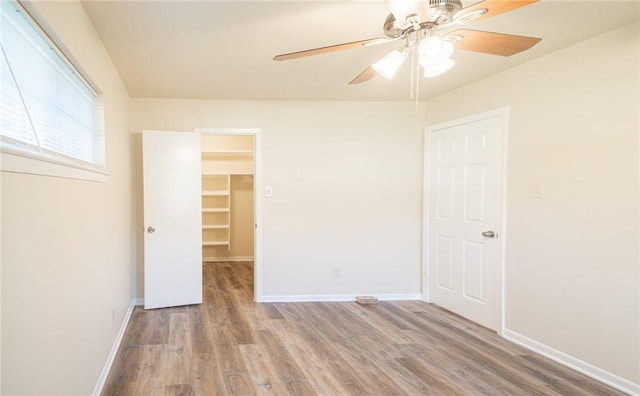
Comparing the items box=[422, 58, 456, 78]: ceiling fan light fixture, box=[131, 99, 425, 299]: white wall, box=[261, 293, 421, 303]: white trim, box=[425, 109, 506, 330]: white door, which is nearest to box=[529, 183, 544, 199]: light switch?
box=[425, 109, 506, 330]: white door

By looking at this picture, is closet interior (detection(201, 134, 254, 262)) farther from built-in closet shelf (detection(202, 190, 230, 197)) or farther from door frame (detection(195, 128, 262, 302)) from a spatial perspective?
door frame (detection(195, 128, 262, 302))

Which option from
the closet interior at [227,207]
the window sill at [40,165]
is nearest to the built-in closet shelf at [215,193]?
the closet interior at [227,207]

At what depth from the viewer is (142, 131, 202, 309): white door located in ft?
12.9

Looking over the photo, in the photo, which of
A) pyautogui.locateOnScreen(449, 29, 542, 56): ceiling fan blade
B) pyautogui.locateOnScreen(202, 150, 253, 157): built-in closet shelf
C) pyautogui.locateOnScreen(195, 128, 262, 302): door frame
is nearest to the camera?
pyautogui.locateOnScreen(449, 29, 542, 56): ceiling fan blade

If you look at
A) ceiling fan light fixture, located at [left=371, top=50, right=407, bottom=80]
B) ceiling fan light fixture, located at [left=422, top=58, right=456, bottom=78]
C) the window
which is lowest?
the window

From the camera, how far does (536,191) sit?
9.71ft

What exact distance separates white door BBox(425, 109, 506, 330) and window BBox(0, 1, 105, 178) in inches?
128

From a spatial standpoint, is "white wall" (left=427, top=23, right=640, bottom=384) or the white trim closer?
"white wall" (left=427, top=23, right=640, bottom=384)

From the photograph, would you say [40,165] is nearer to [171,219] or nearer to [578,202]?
[171,219]

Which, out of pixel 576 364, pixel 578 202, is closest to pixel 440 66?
pixel 578 202

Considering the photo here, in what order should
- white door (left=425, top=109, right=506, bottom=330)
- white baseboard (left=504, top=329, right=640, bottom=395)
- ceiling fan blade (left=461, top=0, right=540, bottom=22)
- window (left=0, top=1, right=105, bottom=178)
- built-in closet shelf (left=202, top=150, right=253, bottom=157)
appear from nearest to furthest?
window (left=0, top=1, right=105, bottom=178)
ceiling fan blade (left=461, top=0, right=540, bottom=22)
white baseboard (left=504, top=329, right=640, bottom=395)
white door (left=425, top=109, right=506, bottom=330)
built-in closet shelf (left=202, top=150, right=253, bottom=157)

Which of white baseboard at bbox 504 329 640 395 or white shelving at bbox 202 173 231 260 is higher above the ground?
white shelving at bbox 202 173 231 260

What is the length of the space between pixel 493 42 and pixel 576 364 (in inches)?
94.0

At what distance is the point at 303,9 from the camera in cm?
208
